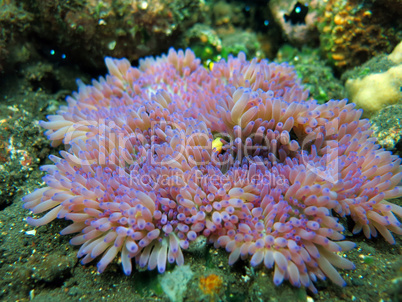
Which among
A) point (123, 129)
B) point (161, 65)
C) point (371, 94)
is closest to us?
point (123, 129)

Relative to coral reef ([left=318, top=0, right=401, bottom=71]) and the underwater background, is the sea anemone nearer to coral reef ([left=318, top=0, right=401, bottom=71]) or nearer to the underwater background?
the underwater background

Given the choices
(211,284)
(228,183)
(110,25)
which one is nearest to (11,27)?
(110,25)

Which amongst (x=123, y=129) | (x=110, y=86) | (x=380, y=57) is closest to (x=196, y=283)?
(x=123, y=129)

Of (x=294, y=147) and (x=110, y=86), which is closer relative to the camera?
(x=294, y=147)

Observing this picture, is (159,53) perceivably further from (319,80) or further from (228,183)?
(228,183)

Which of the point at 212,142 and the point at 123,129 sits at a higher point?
the point at 123,129

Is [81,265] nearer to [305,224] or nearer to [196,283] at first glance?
[196,283]
